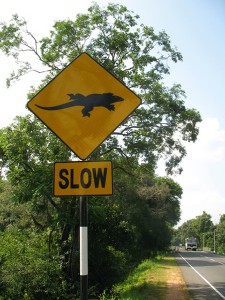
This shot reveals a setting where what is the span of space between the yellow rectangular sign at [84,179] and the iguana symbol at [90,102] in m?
0.50

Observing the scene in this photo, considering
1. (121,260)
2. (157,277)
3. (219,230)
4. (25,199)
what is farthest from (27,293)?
Answer: (219,230)

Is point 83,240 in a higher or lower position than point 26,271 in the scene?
higher

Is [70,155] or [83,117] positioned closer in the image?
[83,117]

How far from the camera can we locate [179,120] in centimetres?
1839

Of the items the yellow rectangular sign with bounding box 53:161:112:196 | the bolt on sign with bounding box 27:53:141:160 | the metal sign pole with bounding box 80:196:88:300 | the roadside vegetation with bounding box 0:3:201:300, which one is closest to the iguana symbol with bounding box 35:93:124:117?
the bolt on sign with bounding box 27:53:141:160

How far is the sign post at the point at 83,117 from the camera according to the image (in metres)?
3.50

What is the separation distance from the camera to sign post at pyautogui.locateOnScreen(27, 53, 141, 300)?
3.50m

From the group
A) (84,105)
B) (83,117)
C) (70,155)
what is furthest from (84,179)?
(70,155)

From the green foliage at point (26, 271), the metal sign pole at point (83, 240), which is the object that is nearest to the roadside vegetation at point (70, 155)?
the green foliage at point (26, 271)

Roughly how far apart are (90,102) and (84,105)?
66 mm

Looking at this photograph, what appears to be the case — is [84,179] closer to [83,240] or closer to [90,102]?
[83,240]

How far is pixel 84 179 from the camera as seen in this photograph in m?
3.52

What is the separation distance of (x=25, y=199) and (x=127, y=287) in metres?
6.64

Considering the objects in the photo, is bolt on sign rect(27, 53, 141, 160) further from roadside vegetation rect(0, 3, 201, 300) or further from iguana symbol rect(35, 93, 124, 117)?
roadside vegetation rect(0, 3, 201, 300)
